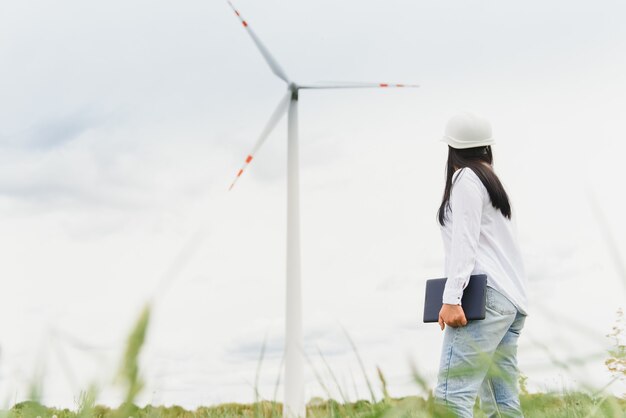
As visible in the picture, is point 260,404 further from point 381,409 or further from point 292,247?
point 292,247

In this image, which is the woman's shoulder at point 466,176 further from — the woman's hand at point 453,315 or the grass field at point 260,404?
the grass field at point 260,404

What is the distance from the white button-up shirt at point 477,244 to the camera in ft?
12.5

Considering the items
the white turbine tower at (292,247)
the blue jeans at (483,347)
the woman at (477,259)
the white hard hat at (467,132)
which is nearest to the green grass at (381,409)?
the blue jeans at (483,347)

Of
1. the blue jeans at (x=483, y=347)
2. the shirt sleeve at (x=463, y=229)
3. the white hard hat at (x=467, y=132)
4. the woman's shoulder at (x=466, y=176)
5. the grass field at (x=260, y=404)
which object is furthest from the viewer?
the white hard hat at (x=467, y=132)

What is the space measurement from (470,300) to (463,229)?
1.26 ft

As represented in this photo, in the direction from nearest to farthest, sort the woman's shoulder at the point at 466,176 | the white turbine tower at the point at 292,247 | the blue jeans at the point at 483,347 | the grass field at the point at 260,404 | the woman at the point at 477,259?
the grass field at the point at 260,404
the blue jeans at the point at 483,347
the woman at the point at 477,259
the woman's shoulder at the point at 466,176
the white turbine tower at the point at 292,247

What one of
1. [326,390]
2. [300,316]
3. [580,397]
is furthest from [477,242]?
[300,316]

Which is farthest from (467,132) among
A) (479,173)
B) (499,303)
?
(499,303)

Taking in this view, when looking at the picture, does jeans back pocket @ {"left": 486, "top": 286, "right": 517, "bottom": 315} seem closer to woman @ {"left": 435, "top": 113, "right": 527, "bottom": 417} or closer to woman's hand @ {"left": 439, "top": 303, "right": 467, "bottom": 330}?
woman @ {"left": 435, "top": 113, "right": 527, "bottom": 417}

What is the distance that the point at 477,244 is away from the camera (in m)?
3.89

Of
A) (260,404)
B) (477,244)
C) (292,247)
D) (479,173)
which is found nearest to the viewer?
(260,404)

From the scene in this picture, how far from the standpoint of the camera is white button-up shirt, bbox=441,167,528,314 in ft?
12.5

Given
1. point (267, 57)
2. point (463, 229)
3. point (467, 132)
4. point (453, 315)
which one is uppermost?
point (267, 57)

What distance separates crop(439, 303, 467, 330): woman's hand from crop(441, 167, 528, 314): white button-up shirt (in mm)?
29
